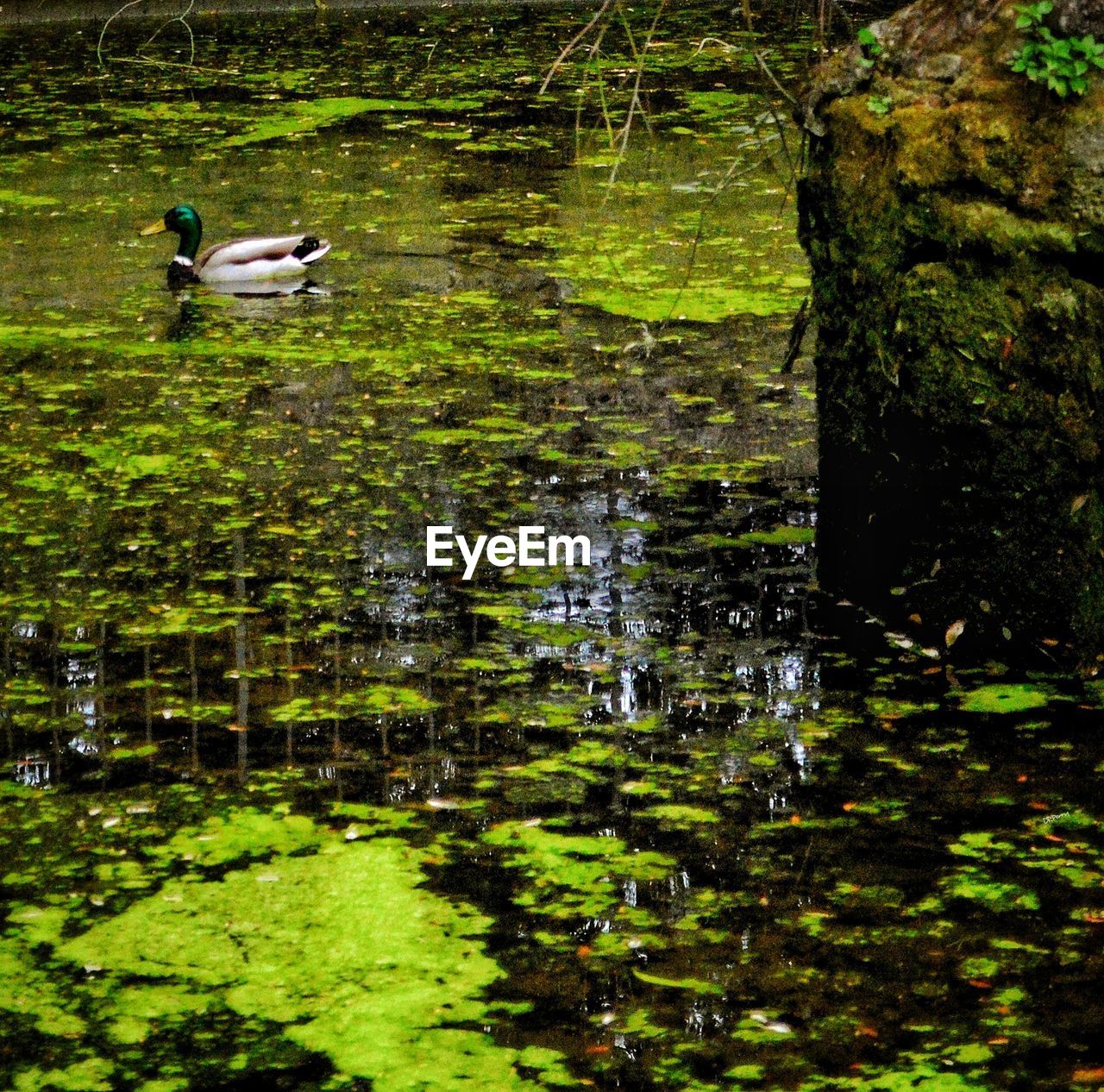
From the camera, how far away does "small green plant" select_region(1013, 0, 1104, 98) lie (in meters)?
3.94

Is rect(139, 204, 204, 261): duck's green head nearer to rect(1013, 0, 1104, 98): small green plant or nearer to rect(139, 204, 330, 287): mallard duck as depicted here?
rect(139, 204, 330, 287): mallard duck

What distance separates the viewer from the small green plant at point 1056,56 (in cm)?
394

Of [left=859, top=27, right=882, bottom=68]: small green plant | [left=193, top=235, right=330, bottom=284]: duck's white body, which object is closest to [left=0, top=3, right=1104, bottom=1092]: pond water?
[left=193, top=235, right=330, bottom=284]: duck's white body

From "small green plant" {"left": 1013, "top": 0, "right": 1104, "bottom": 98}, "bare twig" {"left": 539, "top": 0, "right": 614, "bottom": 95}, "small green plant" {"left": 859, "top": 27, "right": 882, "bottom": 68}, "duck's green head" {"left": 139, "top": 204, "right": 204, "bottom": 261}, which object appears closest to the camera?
"bare twig" {"left": 539, "top": 0, "right": 614, "bottom": 95}

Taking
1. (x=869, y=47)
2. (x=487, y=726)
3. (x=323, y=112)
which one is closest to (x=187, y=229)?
(x=323, y=112)

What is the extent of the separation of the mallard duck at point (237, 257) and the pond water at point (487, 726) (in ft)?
0.42

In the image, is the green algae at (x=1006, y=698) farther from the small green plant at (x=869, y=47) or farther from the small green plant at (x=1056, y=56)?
the small green plant at (x=869, y=47)

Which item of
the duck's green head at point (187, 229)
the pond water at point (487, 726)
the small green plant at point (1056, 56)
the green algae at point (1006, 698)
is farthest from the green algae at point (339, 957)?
the duck's green head at point (187, 229)

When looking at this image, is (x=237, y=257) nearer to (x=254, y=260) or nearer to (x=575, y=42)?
(x=254, y=260)

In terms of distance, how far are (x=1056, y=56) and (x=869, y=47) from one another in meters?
0.62

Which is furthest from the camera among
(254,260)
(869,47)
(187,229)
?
(187,229)

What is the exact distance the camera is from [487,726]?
3992 mm

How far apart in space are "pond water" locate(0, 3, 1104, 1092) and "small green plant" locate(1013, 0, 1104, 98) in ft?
2.84

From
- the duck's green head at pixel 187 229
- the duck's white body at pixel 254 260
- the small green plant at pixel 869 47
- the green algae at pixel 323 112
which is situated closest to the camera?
the small green plant at pixel 869 47
